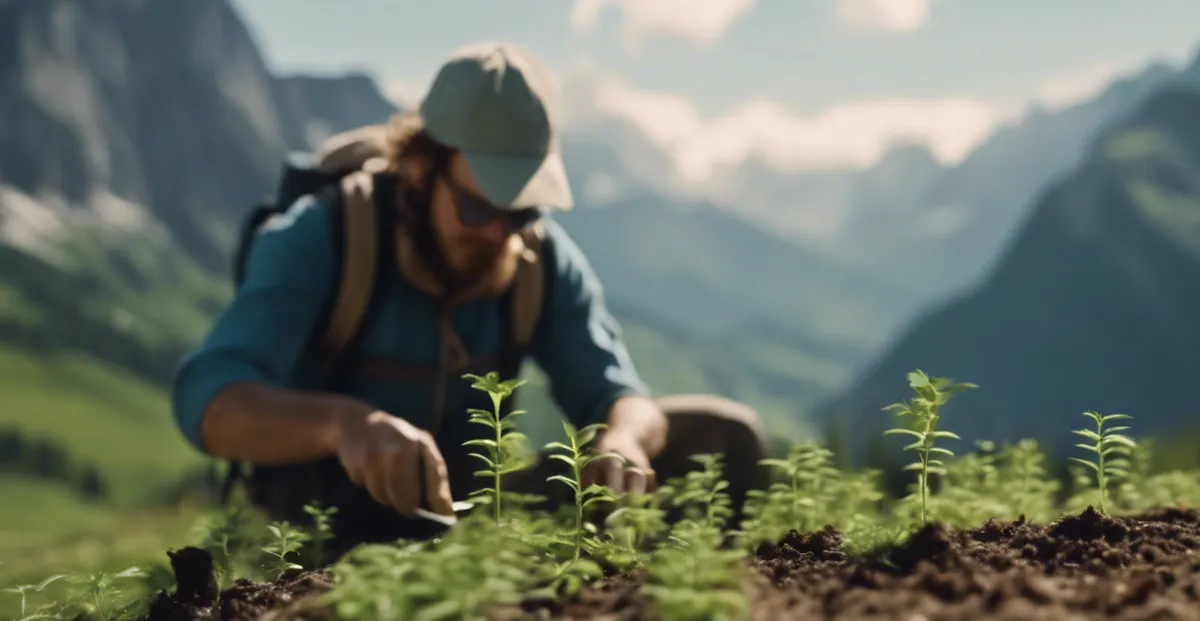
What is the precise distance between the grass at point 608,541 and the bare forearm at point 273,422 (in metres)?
0.59

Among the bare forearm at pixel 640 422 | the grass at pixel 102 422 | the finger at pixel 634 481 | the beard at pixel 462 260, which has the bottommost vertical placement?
the finger at pixel 634 481

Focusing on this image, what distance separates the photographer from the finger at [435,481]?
4.11 meters

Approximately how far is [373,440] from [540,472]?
232cm

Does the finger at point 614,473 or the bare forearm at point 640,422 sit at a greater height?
the bare forearm at point 640,422

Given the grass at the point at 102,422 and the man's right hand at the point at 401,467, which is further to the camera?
the grass at the point at 102,422

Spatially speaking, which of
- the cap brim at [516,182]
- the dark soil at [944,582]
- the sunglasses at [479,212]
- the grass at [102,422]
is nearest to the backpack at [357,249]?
the sunglasses at [479,212]

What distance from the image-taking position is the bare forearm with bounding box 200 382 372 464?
475 cm

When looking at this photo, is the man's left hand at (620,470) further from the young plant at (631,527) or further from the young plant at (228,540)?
the young plant at (228,540)

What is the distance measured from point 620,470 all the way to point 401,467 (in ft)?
4.13

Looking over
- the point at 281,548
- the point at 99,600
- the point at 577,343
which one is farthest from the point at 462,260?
the point at 99,600

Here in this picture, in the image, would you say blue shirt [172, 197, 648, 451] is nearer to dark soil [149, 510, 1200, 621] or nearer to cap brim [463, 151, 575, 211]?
cap brim [463, 151, 575, 211]

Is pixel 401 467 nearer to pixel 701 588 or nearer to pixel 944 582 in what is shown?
pixel 701 588

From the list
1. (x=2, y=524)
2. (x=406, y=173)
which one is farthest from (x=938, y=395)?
(x=2, y=524)

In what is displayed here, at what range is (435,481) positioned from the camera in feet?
13.5
